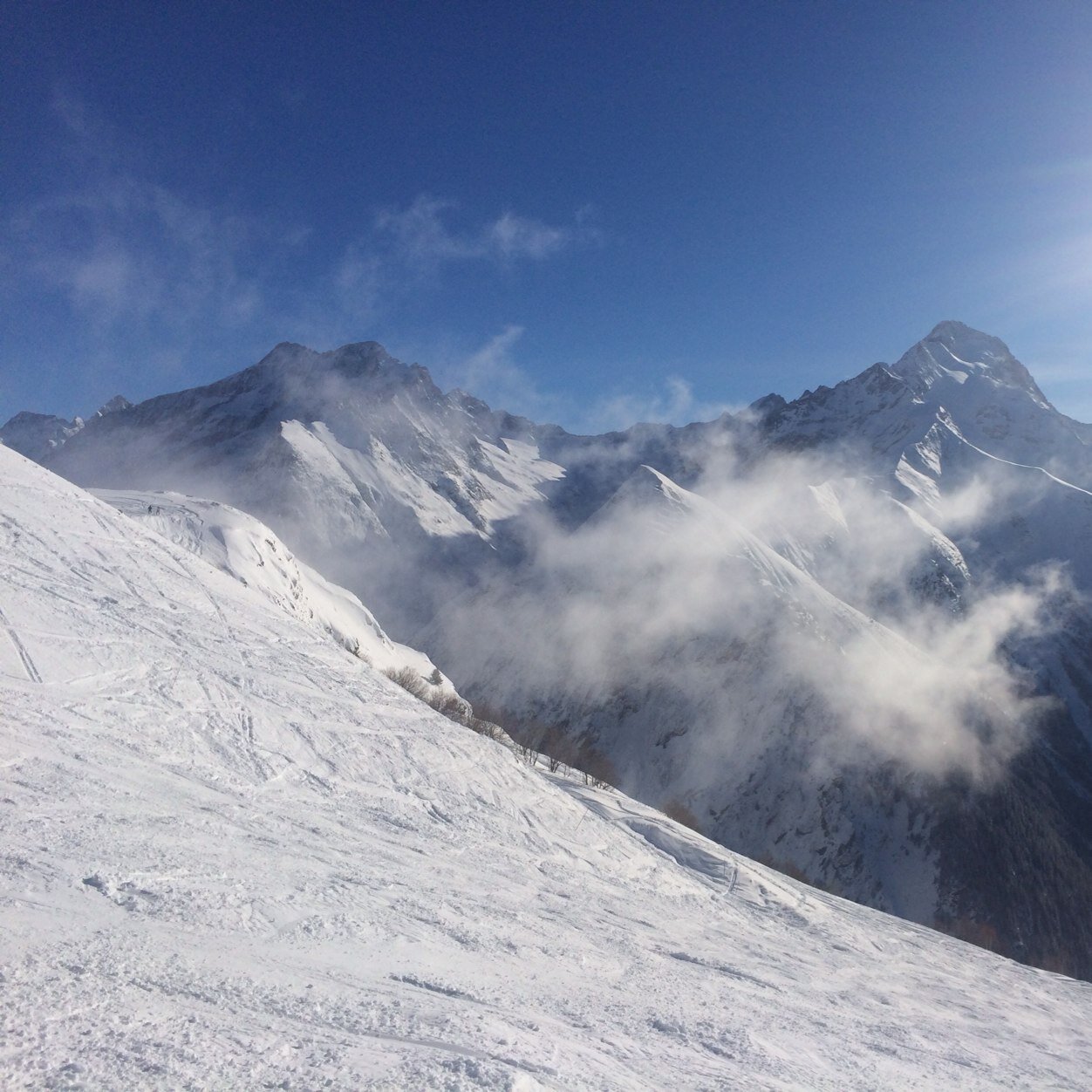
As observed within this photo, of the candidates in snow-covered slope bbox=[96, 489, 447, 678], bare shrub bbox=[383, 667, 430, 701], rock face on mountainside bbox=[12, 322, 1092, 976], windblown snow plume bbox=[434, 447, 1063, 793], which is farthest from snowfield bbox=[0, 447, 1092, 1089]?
windblown snow plume bbox=[434, 447, 1063, 793]

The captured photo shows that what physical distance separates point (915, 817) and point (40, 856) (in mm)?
64238

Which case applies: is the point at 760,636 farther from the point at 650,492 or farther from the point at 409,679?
the point at 409,679

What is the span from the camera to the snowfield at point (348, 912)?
5.57m

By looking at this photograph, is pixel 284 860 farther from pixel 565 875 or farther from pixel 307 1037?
pixel 565 875

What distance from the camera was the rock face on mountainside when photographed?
57.4 metres

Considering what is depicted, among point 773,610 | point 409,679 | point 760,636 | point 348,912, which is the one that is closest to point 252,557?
point 409,679

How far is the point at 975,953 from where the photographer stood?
1920cm

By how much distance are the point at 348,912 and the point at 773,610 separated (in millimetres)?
73339

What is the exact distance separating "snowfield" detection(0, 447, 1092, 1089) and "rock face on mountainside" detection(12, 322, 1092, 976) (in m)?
37.3

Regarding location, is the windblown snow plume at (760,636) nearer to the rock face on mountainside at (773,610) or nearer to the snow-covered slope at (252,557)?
the rock face on mountainside at (773,610)

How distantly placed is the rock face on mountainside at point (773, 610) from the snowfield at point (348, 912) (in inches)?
1468

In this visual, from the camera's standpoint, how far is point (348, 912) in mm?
8508

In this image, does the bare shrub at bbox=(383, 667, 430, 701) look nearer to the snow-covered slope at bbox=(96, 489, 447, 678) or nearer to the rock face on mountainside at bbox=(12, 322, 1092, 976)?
the snow-covered slope at bbox=(96, 489, 447, 678)

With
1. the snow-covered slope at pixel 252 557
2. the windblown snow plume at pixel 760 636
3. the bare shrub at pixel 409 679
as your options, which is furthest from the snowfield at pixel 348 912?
the windblown snow plume at pixel 760 636
